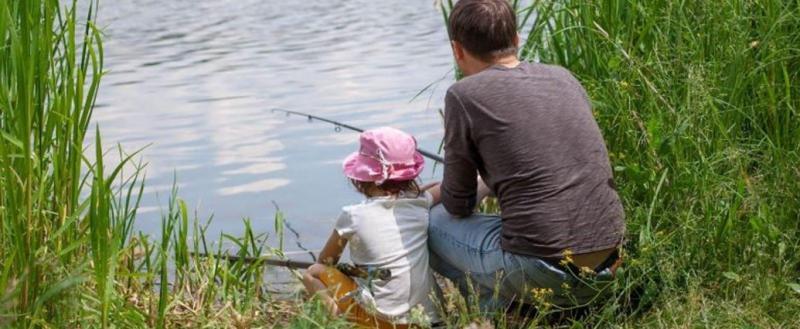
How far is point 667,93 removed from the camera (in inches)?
160

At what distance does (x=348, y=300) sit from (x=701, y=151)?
1.03 m

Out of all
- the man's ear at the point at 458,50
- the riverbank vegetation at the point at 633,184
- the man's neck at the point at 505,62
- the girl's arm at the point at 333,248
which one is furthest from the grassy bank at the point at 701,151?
the girl's arm at the point at 333,248

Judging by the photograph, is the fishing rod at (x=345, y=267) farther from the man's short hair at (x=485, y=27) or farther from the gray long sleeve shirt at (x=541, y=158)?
the man's short hair at (x=485, y=27)

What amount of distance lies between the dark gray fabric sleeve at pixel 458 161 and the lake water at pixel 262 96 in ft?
3.18

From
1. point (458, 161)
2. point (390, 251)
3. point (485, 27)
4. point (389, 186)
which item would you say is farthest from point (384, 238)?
point (485, 27)

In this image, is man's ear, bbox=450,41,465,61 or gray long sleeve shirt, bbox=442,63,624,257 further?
man's ear, bbox=450,41,465,61

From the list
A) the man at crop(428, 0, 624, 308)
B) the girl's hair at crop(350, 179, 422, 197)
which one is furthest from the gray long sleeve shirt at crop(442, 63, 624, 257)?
the girl's hair at crop(350, 179, 422, 197)

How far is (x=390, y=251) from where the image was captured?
12.9 feet

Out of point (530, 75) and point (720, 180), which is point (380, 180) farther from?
point (720, 180)

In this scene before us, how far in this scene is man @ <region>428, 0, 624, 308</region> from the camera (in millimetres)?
3689

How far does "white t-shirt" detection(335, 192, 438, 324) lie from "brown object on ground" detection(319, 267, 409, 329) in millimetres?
31

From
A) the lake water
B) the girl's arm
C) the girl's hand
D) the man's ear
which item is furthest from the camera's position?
the lake water

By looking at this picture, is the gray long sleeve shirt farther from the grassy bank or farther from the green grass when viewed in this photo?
the green grass

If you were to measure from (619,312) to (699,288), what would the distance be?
0.25 metres
